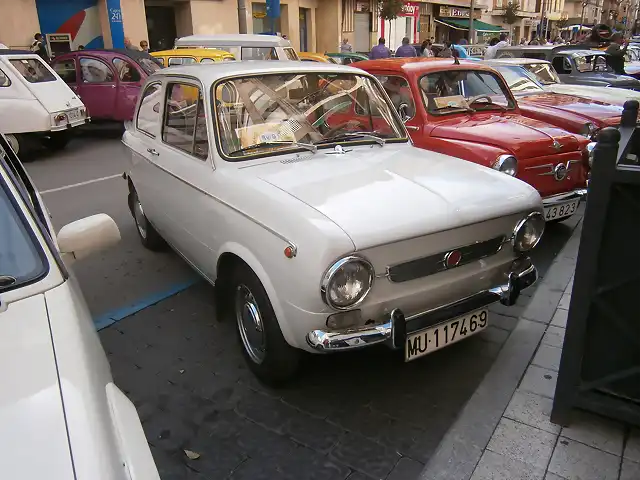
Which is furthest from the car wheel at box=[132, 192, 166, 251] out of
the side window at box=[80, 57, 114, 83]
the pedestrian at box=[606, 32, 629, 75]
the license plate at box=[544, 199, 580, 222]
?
the pedestrian at box=[606, 32, 629, 75]

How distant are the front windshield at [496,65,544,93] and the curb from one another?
4.70 metres

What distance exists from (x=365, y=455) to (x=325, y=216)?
1.21 metres

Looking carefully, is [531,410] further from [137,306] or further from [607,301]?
[137,306]

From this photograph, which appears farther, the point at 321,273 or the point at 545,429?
the point at 545,429

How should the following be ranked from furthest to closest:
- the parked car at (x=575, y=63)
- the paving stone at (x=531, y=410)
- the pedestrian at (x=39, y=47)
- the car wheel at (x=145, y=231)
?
the pedestrian at (x=39, y=47), the parked car at (x=575, y=63), the car wheel at (x=145, y=231), the paving stone at (x=531, y=410)

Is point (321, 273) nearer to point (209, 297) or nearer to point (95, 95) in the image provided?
point (209, 297)

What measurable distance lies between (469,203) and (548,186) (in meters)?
2.72

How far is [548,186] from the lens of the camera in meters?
5.32

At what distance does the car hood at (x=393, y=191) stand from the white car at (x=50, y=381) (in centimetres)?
126

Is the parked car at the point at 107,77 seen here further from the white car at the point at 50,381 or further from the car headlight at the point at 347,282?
the car headlight at the point at 347,282

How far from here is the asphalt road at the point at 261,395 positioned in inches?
107

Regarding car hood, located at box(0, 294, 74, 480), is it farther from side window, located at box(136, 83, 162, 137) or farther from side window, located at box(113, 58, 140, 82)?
side window, located at box(113, 58, 140, 82)

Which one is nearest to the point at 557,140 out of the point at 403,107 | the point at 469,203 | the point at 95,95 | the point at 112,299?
the point at 403,107

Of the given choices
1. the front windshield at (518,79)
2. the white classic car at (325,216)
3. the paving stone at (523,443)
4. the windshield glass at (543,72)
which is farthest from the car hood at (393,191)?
the windshield glass at (543,72)
